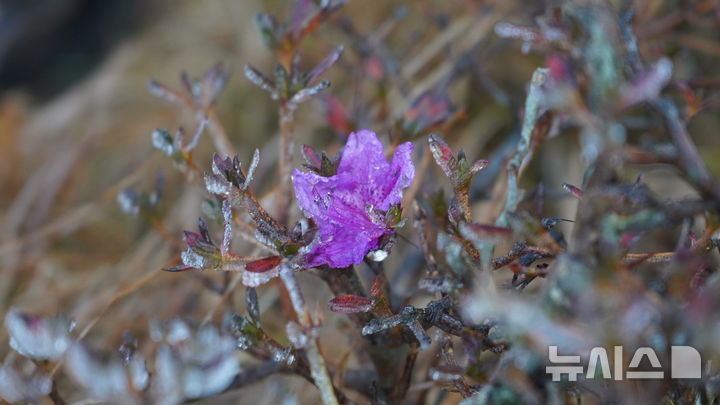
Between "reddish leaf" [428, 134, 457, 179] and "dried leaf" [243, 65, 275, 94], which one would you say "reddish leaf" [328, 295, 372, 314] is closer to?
"reddish leaf" [428, 134, 457, 179]

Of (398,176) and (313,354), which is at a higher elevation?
(398,176)

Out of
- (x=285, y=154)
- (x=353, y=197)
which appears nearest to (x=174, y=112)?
(x=285, y=154)

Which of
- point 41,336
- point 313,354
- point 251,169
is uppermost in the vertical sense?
point 251,169

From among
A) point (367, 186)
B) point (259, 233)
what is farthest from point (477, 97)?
point (259, 233)

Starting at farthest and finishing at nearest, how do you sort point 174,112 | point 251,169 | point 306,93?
point 174,112, point 306,93, point 251,169

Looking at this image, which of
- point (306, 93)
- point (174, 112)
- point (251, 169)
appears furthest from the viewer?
point (174, 112)

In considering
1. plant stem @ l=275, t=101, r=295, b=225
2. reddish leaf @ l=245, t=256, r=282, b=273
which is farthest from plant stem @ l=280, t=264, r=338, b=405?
plant stem @ l=275, t=101, r=295, b=225

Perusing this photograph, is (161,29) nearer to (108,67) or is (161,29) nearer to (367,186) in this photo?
(108,67)

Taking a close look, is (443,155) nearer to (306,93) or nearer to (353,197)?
(353,197)
